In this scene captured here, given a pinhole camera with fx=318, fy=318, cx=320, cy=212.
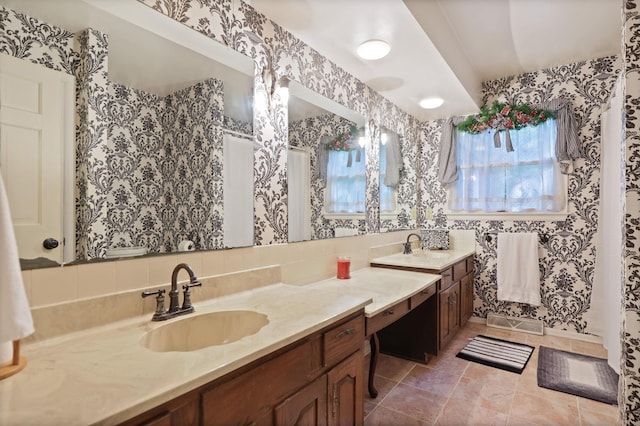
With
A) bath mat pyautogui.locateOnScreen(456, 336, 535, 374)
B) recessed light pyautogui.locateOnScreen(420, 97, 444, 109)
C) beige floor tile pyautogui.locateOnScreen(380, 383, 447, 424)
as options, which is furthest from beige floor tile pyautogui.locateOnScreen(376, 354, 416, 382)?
recessed light pyautogui.locateOnScreen(420, 97, 444, 109)

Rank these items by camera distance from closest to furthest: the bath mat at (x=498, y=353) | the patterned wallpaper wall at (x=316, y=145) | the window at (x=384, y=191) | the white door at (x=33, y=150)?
the white door at (x=33, y=150) → the patterned wallpaper wall at (x=316, y=145) → the bath mat at (x=498, y=353) → the window at (x=384, y=191)

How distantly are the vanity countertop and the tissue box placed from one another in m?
2.45

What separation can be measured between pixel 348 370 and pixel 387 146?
7.47ft

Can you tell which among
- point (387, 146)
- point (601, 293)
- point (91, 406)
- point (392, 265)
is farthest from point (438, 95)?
point (91, 406)

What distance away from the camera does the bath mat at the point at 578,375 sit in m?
2.13

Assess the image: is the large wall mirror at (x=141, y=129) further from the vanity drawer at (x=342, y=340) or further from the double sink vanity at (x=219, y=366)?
the vanity drawer at (x=342, y=340)

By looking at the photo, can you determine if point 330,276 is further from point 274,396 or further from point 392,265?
point 274,396

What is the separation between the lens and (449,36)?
244 centimetres

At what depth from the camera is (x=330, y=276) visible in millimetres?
2301

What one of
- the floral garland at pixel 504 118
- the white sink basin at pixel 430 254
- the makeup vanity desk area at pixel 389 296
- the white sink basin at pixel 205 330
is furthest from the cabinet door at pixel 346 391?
the floral garland at pixel 504 118

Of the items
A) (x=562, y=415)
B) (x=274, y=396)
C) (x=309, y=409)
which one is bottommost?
(x=562, y=415)

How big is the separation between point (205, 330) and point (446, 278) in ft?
6.77

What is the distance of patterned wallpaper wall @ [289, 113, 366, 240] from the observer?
2105 mm

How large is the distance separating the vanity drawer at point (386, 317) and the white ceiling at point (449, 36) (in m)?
1.64
